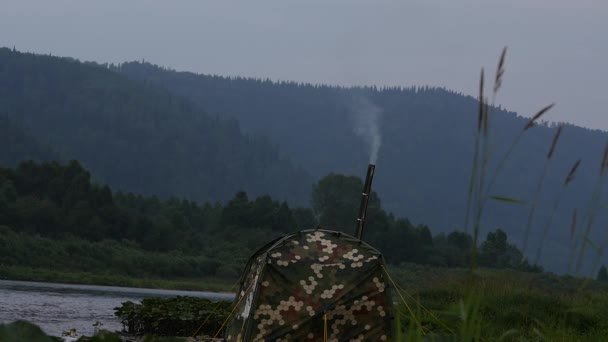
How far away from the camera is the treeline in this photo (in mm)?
67438

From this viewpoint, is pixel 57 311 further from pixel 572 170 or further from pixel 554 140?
pixel 572 170

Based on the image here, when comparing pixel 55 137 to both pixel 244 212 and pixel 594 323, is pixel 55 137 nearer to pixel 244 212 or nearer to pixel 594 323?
pixel 244 212

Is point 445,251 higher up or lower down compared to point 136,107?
lower down

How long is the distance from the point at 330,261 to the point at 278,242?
2.26 feet

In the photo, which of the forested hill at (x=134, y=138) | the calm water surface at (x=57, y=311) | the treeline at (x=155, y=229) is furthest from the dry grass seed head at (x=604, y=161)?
the forested hill at (x=134, y=138)

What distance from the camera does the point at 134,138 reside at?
175500 mm

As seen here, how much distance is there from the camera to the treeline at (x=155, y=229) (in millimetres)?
67438

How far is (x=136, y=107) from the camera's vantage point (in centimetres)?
18738

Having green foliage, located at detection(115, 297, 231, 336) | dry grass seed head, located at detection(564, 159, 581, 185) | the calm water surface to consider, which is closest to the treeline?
the calm water surface

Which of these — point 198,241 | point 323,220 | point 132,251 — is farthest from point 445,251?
point 132,251

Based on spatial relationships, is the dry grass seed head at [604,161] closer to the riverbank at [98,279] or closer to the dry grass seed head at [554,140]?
the dry grass seed head at [554,140]

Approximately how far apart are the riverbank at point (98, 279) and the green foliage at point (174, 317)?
3236 centimetres

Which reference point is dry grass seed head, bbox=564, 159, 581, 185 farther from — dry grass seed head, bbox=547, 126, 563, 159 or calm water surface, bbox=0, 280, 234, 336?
calm water surface, bbox=0, 280, 234, 336

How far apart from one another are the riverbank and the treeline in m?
2.74
